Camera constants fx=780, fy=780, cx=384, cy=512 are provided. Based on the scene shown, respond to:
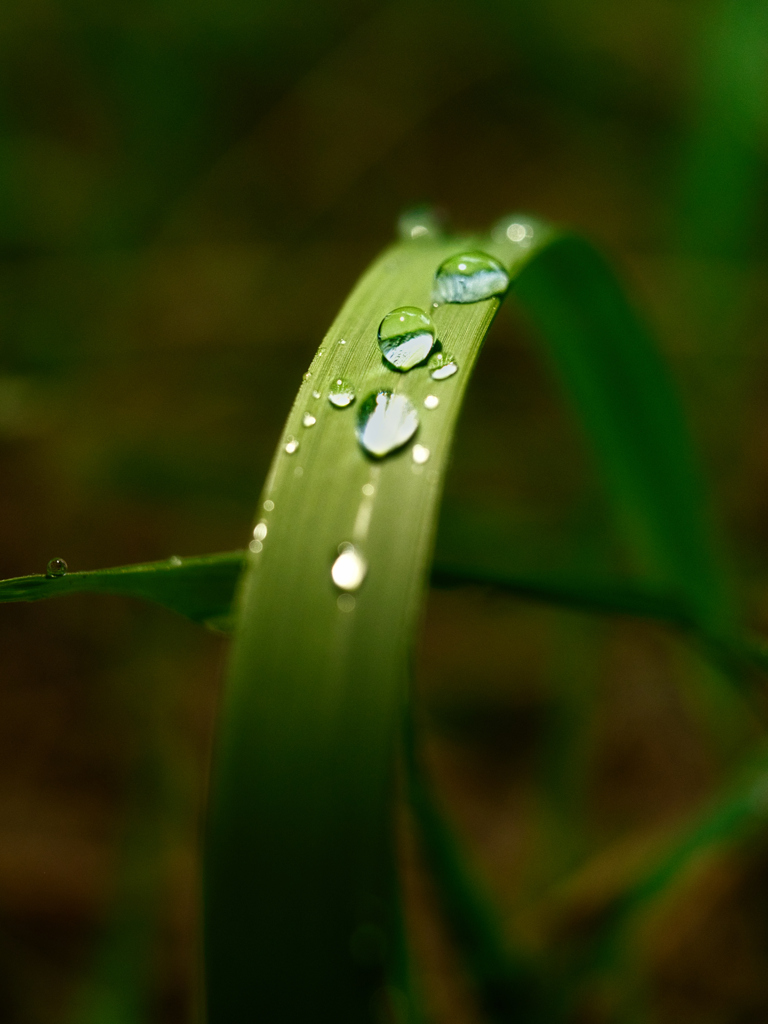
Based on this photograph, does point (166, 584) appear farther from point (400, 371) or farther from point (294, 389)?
point (294, 389)

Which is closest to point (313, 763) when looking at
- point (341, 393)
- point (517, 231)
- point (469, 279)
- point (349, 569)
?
point (349, 569)

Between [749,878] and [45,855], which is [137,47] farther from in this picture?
[749,878]

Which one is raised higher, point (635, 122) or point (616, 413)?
point (635, 122)

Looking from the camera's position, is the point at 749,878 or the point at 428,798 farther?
the point at 749,878

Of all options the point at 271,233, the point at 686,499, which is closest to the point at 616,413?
the point at 686,499

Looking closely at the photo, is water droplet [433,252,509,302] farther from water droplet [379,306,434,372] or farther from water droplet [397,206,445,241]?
water droplet [397,206,445,241]

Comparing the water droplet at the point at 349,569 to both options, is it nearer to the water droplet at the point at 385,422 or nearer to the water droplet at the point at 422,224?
the water droplet at the point at 385,422
